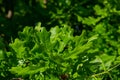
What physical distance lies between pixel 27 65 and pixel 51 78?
23 cm

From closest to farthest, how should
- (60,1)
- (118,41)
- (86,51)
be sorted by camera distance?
(86,51), (118,41), (60,1)

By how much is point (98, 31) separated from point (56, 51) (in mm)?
1799

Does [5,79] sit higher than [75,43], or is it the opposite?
[75,43]

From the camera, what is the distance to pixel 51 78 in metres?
2.89

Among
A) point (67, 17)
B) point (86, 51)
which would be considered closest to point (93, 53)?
point (86, 51)

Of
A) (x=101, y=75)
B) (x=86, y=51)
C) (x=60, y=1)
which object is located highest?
(x=60, y=1)

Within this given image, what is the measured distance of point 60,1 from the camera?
5.03 metres

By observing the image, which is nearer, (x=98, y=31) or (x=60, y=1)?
(x=98, y=31)

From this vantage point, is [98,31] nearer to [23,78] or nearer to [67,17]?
[67,17]

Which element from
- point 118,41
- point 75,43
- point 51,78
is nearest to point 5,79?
point 51,78

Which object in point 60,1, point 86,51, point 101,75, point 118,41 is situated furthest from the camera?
point 60,1

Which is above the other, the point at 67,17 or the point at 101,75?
the point at 67,17

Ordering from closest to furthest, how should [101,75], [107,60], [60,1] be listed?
[101,75] < [107,60] < [60,1]

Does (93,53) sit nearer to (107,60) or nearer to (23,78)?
(107,60)
